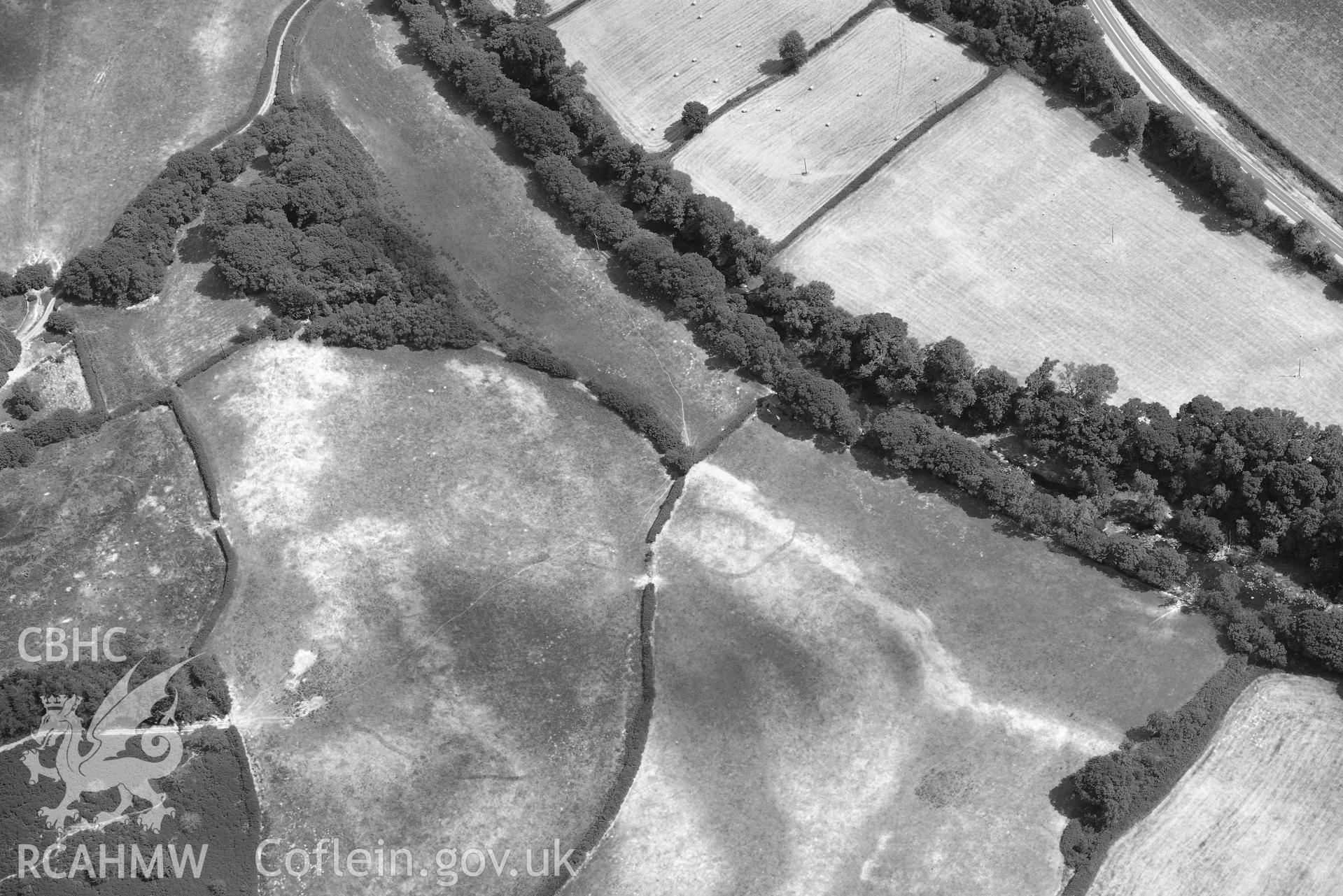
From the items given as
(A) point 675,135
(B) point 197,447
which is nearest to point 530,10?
(A) point 675,135

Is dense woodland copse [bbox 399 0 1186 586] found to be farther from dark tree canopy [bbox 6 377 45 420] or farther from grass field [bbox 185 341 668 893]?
dark tree canopy [bbox 6 377 45 420]

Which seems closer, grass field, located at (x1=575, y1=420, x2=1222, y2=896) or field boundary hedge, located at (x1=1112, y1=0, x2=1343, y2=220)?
grass field, located at (x1=575, y1=420, x2=1222, y2=896)

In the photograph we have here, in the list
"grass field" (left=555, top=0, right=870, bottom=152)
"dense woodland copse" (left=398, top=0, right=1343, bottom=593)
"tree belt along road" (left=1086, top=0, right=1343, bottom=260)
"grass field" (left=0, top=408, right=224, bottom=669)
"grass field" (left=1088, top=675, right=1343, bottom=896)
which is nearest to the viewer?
"grass field" (left=1088, top=675, right=1343, bottom=896)

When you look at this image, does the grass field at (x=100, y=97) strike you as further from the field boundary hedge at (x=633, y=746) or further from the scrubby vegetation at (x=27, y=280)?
the field boundary hedge at (x=633, y=746)

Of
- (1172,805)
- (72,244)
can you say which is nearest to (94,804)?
(72,244)

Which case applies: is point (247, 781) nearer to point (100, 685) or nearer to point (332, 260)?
point (100, 685)

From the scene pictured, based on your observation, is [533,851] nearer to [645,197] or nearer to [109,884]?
[109,884]

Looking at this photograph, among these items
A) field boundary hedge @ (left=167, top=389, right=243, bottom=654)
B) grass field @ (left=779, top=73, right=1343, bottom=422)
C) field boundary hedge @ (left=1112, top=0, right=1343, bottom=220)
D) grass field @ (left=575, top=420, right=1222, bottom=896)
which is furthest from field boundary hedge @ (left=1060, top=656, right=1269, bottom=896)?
field boundary hedge @ (left=167, top=389, right=243, bottom=654)
